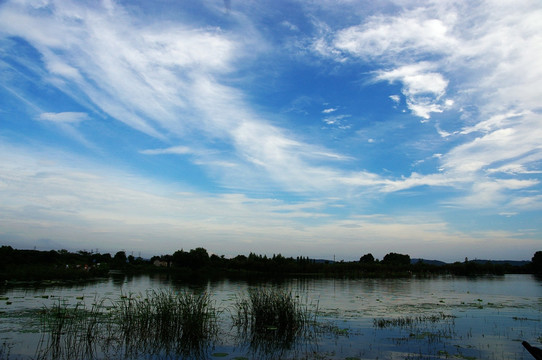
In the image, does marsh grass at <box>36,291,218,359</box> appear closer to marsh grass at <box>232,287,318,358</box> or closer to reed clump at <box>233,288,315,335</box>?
marsh grass at <box>232,287,318,358</box>

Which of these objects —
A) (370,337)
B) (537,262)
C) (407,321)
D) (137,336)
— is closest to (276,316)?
(370,337)

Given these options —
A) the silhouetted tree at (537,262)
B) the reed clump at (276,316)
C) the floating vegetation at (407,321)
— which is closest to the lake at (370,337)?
the floating vegetation at (407,321)

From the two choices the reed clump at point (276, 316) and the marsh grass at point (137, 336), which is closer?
the marsh grass at point (137, 336)

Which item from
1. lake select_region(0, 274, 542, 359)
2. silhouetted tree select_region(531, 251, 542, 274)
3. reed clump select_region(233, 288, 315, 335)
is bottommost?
lake select_region(0, 274, 542, 359)

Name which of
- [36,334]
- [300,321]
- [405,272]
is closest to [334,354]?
[300,321]

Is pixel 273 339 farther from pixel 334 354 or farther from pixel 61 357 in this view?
pixel 61 357

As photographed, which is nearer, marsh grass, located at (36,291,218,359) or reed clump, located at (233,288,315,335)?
marsh grass, located at (36,291,218,359)

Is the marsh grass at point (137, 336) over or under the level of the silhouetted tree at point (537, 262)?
under

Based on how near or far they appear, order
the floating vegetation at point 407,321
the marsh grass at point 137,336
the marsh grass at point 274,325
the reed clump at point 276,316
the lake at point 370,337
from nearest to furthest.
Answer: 1. the marsh grass at point 137,336
2. the lake at point 370,337
3. the marsh grass at point 274,325
4. the reed clump at point 276,316
5. the floating vegetation at point 407,321

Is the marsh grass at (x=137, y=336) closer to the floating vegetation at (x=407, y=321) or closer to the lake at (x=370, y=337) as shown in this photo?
the lake at (x=370, y=337)

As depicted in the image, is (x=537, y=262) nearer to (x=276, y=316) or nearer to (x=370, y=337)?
(x=370, y=337)

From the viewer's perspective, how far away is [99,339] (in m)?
12.3

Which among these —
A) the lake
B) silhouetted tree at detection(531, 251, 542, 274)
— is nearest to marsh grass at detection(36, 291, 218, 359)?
the lake

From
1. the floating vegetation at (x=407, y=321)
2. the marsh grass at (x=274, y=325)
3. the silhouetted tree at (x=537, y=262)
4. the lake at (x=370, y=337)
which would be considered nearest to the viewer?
the lake at (x=370, y=337)
